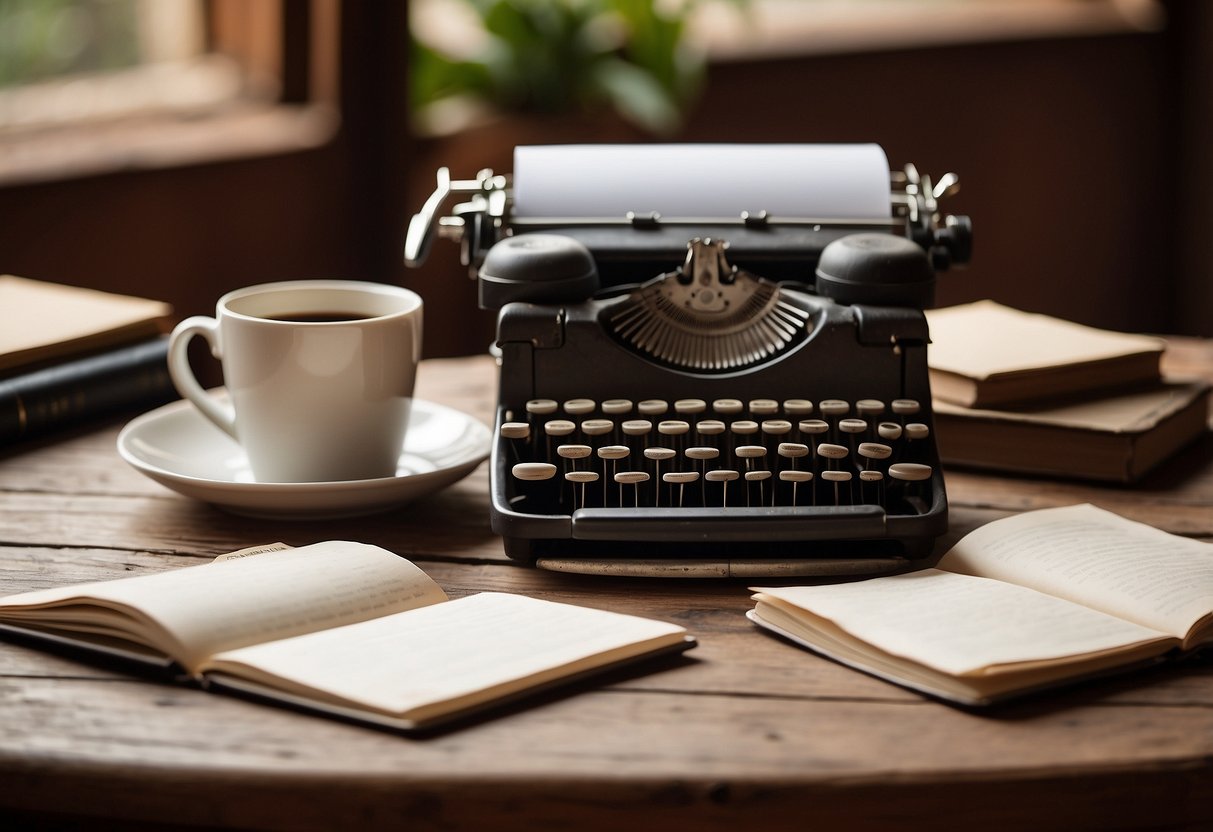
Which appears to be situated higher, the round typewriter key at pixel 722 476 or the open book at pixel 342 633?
the round typewriter key at pixel 722 476

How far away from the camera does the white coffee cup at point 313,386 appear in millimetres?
1189

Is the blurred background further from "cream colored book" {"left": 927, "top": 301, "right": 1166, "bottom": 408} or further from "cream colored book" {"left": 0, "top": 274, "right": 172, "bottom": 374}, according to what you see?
"cream colored book" {"left": 927, "top": 301, "right": 1166, "bottom": 408}

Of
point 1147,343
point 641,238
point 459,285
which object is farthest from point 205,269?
point 1147,343

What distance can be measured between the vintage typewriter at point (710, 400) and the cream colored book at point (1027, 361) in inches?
7.5

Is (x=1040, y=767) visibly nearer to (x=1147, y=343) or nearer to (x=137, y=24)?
(x=1147, y=343)

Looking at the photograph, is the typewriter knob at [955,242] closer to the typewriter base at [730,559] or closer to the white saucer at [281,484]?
the typewriter base at [730,559]

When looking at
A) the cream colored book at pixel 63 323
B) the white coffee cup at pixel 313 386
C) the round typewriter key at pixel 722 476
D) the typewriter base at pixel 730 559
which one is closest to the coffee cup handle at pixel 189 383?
the white coffee cup at pixel 313 386

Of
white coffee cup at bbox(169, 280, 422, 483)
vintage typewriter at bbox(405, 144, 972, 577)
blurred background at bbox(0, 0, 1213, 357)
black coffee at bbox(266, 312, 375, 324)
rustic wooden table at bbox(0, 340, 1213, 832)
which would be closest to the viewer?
rustic wooden table at bbox(0, 340, 1213, 832)

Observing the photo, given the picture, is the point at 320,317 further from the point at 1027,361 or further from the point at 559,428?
the point at 1027,361

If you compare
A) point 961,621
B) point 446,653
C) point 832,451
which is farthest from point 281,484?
point 961,621

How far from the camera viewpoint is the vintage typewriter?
42.9 inches

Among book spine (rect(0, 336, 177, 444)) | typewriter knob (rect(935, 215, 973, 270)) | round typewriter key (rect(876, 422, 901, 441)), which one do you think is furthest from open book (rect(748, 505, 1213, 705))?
book spine (rect(0, 336, 177, 444))

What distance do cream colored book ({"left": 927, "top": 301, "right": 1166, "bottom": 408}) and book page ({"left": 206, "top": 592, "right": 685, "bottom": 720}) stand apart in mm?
578

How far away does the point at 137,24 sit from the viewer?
9.32ft
